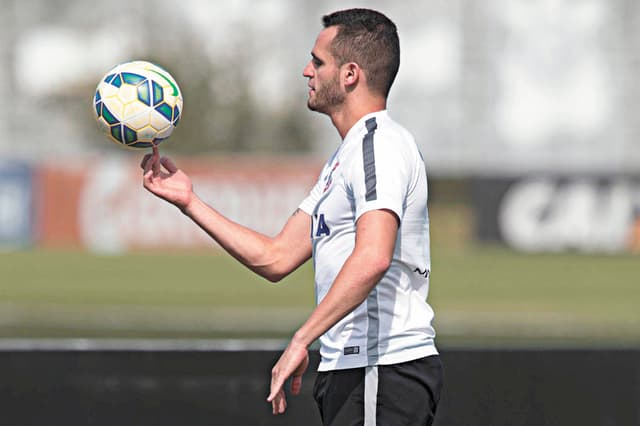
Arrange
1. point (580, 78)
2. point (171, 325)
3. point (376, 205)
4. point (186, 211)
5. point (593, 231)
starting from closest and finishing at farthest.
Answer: point (376, 205) < point (186, 211) < point (171, 325) < point (593, 231) < point (580, 78)

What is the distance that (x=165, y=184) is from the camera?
16.2 ft

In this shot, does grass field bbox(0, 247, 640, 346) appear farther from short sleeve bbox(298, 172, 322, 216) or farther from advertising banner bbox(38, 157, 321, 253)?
short sleeve bbox(298, 172, 322, 216)

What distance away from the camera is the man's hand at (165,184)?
4910 mm

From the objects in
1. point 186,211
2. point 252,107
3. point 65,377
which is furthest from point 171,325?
point 252,107

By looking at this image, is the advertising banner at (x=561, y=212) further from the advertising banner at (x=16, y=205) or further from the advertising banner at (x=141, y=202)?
the advertising banner at (x=16, y=205)

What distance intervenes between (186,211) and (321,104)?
0.77 metres

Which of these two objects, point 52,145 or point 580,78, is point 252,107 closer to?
point 52,145

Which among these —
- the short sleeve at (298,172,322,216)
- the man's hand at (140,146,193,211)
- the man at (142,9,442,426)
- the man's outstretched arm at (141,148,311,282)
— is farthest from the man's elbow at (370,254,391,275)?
the man's hand at (140,146,193,211)

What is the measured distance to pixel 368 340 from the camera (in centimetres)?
446

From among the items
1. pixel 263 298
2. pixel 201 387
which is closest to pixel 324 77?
pixel 201 387

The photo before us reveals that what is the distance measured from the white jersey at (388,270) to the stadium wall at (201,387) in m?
1.95

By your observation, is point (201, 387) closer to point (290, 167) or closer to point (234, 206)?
point (234, 206)

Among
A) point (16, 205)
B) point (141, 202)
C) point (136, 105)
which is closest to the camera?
point (136, 105)

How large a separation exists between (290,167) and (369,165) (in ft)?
83.7
